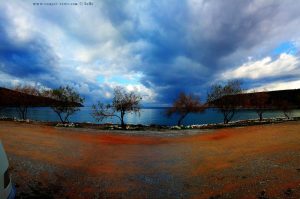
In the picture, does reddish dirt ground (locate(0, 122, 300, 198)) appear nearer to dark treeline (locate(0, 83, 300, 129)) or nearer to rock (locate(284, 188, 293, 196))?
rock (locate(284, 188, 293, 196))

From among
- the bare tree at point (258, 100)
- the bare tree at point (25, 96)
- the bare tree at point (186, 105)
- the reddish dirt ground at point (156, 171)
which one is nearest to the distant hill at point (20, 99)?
the bare tree at point (25, 96)

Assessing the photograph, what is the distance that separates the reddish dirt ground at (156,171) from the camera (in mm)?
11438

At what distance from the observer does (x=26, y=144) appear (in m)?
20.2

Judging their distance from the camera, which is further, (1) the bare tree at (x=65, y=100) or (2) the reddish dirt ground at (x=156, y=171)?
(1) the bare tree at (x=65, y=100)

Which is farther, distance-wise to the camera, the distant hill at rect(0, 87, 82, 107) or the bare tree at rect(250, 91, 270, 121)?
the bare tree at rect(250, 91, 270, 121)

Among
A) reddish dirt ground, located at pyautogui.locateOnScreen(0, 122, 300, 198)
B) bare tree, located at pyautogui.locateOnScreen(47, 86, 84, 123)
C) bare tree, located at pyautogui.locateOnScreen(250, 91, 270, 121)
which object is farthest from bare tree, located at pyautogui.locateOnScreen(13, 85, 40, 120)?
bare tree, located at pyautogui.locateOnScreen(250, 91, 270, 121)

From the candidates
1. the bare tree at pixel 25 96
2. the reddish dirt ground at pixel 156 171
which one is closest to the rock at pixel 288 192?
the reddish dirt ground at pixel 156 171

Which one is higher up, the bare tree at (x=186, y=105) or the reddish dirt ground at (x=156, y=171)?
the bare tree at (x=186, y=105)

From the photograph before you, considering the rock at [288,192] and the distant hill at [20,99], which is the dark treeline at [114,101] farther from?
the rock at [288,192]

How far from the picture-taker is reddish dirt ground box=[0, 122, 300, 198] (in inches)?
450

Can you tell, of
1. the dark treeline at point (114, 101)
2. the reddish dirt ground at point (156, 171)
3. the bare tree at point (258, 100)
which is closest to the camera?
the reddish dirt ground at point (156, 171)

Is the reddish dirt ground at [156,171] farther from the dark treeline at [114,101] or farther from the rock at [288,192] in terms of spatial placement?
the dark treeline at [114,101]

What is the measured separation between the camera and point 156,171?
1528cm

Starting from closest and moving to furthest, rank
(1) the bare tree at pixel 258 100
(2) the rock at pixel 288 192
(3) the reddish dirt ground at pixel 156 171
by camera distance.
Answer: (2) the rock at pixel 288 192 → (3) the reddish dirt ground at pixel 156 171 → (1) the bare tree at pixel 258 100
